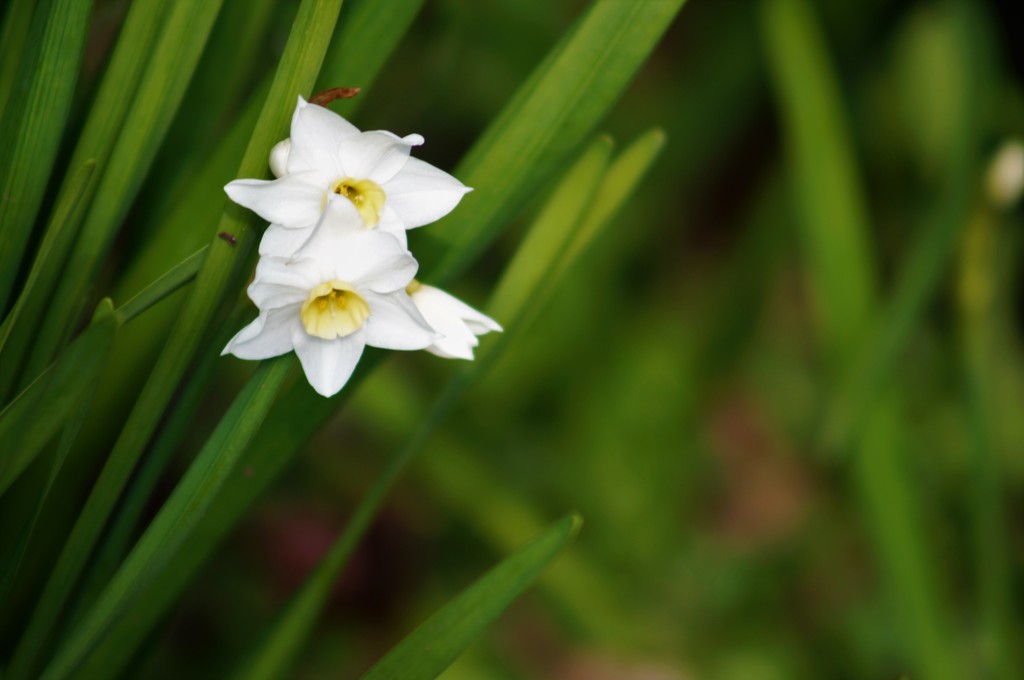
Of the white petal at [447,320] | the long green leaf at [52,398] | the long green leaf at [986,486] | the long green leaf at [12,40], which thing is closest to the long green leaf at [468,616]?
the white petal at [447,320]

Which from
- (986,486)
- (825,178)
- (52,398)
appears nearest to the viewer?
(52,398)

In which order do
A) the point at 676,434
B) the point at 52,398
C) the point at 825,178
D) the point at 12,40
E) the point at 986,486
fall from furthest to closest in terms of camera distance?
the point at 676,434 → the point at 825,178 → the point at 986,486 → the point at 12,40 → the point at 52,398

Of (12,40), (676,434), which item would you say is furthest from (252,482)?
(676,434)

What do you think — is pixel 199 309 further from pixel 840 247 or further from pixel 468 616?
pixel 840 247

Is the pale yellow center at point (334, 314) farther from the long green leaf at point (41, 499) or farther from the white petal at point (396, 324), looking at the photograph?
the long green leaf at point (41, 499)

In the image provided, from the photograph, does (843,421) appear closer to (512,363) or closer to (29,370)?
(512,363)

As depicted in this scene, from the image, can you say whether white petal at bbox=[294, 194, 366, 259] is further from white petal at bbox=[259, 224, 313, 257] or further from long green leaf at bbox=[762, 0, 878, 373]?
long green leaf at bbox=[762, 0, 878, 373]
